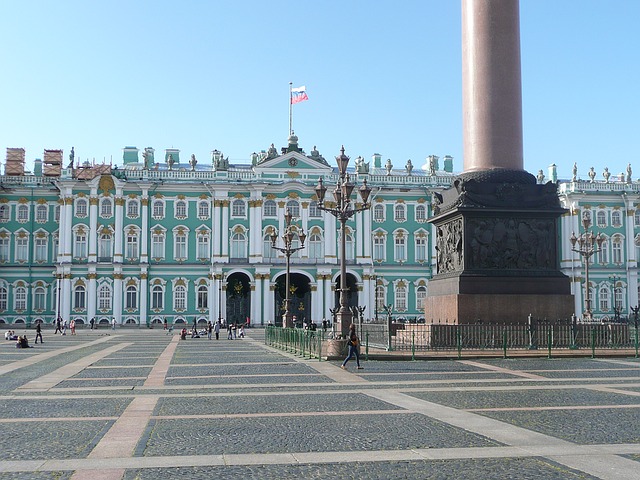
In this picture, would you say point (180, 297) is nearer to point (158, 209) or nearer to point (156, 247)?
point (156, 247)

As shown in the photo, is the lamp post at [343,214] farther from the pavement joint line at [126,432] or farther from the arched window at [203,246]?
the arched window at [203,246]

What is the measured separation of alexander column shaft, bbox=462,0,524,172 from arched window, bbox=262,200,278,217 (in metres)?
49.7

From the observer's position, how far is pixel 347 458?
31.8 ft

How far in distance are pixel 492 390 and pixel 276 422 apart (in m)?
5.90

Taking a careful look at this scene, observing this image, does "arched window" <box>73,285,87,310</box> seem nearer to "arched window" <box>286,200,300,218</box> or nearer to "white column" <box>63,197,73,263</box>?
"white column" <box>63,197,73,263</box>

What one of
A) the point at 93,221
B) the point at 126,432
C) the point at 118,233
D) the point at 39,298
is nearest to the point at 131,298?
the point at 118,233

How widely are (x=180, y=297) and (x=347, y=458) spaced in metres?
68.3

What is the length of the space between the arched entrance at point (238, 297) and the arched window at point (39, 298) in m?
16.4

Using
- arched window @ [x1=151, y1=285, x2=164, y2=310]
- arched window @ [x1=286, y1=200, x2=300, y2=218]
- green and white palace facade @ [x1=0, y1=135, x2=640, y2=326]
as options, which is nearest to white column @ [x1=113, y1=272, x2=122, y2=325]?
green and white palace facade @ [x1=0, y1=135, x2=640, y2=326]

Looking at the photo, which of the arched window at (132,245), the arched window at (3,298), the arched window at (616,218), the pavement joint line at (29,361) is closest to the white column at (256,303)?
the arched window at (132,245)

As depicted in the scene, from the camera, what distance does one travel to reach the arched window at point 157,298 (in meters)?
76.3

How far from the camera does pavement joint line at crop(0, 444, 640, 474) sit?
30.5ft

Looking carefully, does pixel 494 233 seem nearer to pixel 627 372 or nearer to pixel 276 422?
pixel 627 372

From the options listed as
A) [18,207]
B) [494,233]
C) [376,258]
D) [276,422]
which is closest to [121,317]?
[18,207]
